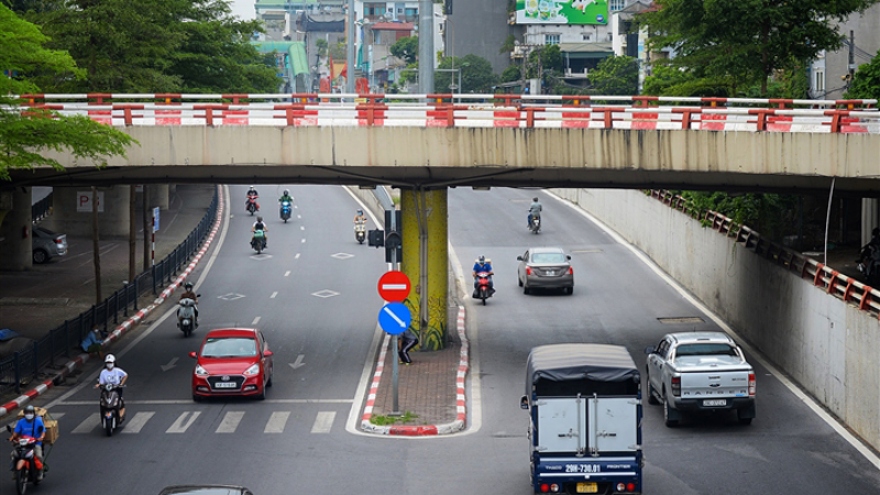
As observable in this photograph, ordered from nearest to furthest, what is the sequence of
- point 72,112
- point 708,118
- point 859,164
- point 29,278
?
point 859,164, point 708,118, point 72,112, point 29,278

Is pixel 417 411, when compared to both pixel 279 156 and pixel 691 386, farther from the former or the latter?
→ pixel 279 156

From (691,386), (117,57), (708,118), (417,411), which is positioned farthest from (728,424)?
(117,57)

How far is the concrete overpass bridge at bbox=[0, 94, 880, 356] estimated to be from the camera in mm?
29562

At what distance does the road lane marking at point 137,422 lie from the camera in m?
24.8

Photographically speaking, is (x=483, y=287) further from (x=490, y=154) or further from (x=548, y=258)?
(x=490, y=154)

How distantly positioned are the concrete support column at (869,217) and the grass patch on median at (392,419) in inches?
825

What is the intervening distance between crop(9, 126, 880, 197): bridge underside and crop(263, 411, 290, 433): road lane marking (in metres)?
7.44

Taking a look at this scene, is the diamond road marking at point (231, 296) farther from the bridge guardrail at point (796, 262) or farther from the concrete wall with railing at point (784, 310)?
the bridge guardrail at point (796, 262)

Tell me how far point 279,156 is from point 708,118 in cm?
1059

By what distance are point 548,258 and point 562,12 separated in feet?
374

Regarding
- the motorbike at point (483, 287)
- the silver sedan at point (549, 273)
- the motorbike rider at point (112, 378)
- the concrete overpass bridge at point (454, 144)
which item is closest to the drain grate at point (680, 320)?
the silver sedan at point (549, 273)

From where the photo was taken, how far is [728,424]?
999 inches

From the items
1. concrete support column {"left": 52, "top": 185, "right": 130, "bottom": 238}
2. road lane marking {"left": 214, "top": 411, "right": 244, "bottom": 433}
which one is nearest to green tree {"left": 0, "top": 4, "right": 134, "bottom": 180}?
road lane marking {"left": 214, "top": 411, "right": 244, "bottom": 433}

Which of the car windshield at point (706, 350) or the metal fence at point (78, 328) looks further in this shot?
the metal fence at point (78, 328)
